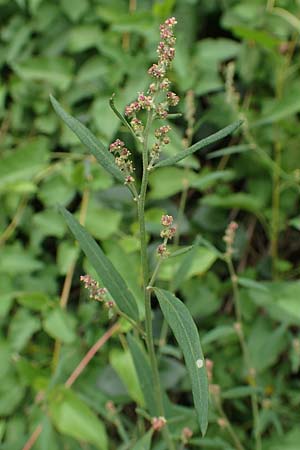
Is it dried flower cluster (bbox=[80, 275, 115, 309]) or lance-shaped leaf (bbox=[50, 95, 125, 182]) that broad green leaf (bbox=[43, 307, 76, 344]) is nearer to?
dried flower cluster (bbox=[80, 275, 115, 309])

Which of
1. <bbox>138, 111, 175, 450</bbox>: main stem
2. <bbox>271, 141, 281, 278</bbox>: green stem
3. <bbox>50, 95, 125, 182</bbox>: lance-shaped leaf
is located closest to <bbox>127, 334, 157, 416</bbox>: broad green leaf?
<bbox>138, 111, 175, 450</bbox>: main stem

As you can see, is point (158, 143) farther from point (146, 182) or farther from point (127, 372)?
point (127, 372)

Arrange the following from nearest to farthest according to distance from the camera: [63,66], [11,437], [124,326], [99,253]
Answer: [99,253], [124,326], [11,437], [63,66]

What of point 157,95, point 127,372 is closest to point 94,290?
point 157,95

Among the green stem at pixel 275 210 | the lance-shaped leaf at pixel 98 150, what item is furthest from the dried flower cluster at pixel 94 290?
the green stem at pixel 275 210

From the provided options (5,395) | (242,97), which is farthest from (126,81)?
(5,395)

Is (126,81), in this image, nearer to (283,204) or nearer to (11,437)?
(283,204)
